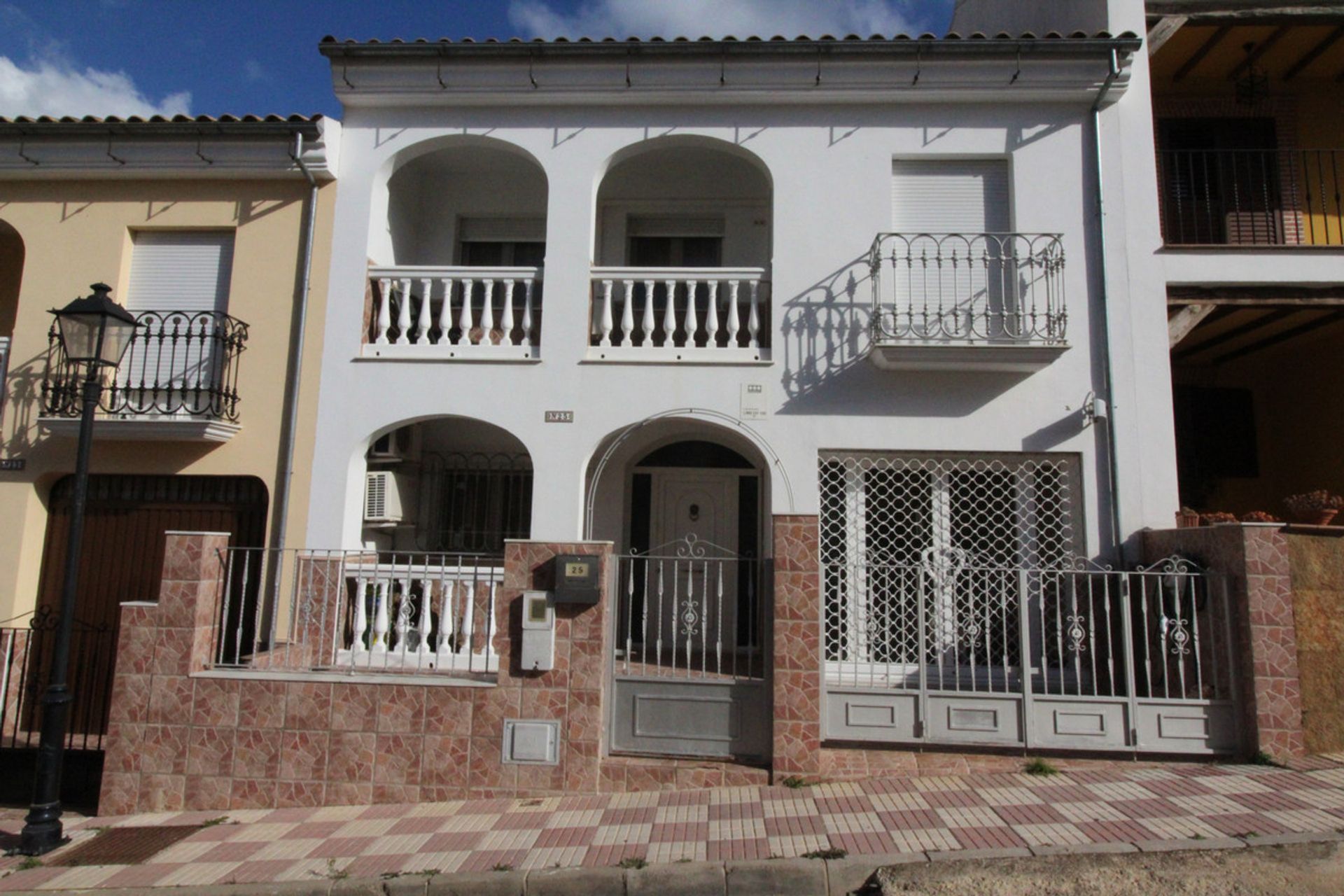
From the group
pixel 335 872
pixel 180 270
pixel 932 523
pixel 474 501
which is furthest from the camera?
pixel 474 501

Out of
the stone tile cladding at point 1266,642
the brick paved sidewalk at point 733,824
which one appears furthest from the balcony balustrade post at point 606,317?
the stone tile cladding at point 1266,642

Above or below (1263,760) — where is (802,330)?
above

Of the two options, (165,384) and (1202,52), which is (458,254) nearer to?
(165,384)

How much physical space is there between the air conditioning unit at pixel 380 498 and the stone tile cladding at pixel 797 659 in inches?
175

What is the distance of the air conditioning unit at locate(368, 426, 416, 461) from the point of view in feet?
28.0

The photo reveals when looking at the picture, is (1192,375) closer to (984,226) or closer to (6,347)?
(984,226)

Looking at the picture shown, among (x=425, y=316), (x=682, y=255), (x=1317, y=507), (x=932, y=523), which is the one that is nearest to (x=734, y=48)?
(x=682, y=255)

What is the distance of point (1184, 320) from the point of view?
7953 millimetres

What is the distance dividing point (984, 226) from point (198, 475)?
8.69 meters

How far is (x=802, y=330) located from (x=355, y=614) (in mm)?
5098

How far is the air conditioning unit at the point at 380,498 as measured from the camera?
331 inches

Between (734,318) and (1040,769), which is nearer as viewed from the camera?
(1040,769)

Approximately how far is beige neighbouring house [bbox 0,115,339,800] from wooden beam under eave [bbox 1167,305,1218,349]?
8.57 meters

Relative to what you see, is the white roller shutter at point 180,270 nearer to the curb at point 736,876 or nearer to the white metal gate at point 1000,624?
the curb at point 736,876
